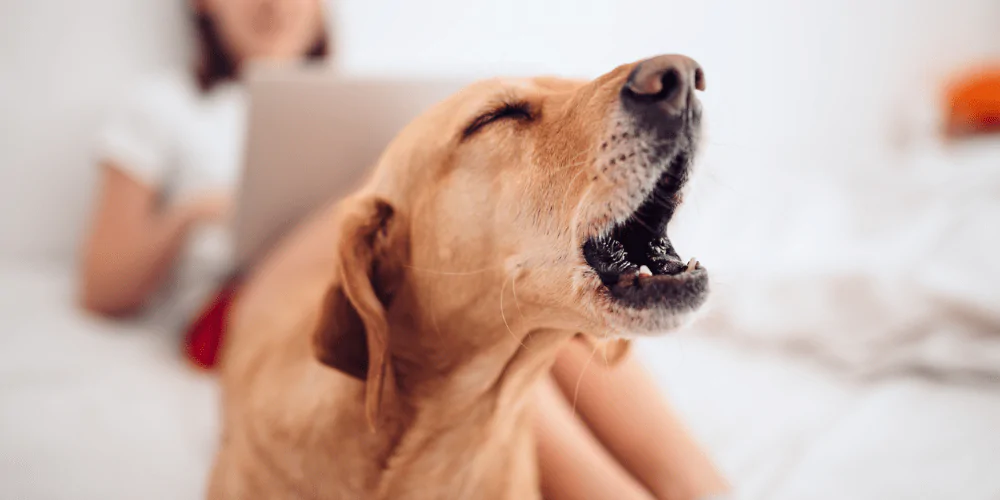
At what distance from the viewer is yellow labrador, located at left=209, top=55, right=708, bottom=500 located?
374 mm

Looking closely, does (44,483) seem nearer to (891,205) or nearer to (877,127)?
(891,205)

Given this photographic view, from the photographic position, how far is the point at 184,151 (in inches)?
44.2

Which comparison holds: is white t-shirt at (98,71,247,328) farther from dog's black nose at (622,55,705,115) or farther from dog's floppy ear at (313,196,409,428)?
dog's black nose at (622,55,705,115)

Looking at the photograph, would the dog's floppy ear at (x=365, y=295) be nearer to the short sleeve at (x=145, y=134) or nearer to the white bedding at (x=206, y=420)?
the white bedding at (x=206, y=420)

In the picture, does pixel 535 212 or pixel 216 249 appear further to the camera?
pixel 216 249

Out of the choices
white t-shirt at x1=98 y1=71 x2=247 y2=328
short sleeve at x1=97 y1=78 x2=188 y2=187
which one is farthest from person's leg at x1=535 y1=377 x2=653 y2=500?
short sleeve at x1=97 y1=78 x2=188 y2=187

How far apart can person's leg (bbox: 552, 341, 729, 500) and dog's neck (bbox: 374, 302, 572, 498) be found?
0.11 metres

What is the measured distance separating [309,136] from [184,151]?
695 millimetres

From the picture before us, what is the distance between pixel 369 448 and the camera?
0.49 metres

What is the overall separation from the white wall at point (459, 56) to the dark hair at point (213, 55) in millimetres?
64

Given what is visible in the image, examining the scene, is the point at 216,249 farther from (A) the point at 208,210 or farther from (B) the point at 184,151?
(B) the point at 184,151

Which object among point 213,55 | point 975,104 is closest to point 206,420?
point 213,55

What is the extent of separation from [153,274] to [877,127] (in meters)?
2.82

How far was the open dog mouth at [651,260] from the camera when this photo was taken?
1.19 ft
